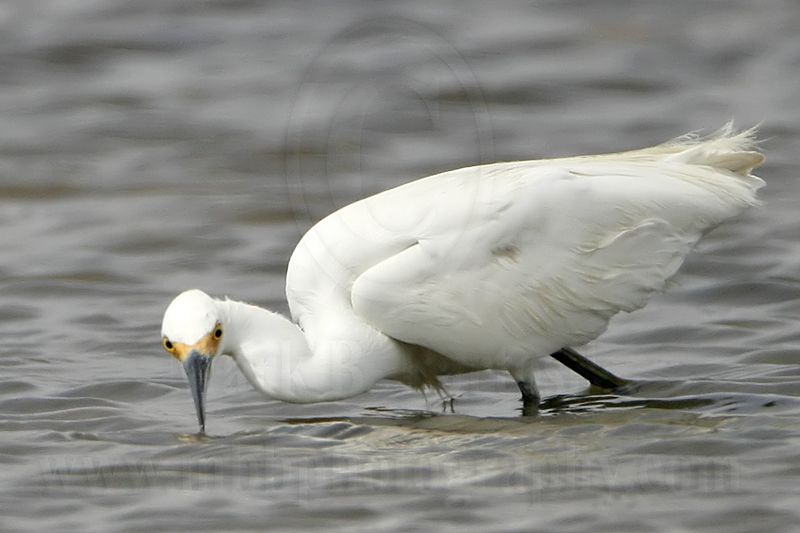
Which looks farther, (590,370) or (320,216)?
(320,216)

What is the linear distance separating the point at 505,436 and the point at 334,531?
149cm

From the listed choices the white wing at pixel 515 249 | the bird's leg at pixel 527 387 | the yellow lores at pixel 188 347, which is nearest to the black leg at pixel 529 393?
the bird's leg at pixel 527 387

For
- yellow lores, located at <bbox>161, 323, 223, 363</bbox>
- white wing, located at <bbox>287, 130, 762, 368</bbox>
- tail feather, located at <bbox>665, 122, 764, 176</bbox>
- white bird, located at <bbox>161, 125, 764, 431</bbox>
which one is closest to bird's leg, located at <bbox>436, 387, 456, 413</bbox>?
white bird, located at <bbox>161, 125, 764, 431</bbox>

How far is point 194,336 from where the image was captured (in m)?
7.59

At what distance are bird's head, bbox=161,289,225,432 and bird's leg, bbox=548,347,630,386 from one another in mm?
2143

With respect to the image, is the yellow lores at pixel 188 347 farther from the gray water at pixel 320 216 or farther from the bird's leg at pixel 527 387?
the bird's leg at pixel 527 387

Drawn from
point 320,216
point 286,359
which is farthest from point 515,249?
point 320,216

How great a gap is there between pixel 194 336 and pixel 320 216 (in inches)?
207

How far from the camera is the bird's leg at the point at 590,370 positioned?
9078 millimetres

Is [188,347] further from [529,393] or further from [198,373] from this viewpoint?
[529,393]

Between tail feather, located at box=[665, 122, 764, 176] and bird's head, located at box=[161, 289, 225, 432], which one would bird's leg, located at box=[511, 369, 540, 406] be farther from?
bird's head, located at box=[161, 289, 225, 432]

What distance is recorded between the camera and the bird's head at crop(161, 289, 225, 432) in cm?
757

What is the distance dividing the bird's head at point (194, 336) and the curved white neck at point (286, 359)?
0.29m

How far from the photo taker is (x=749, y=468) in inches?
289
